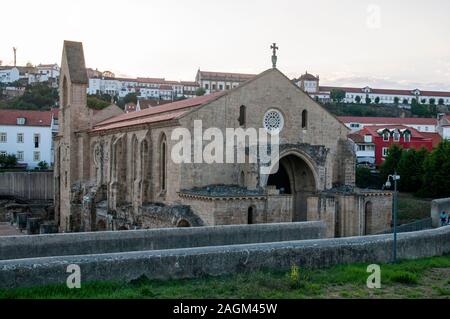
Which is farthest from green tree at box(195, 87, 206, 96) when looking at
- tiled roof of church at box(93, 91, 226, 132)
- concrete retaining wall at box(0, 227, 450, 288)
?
concrete retaining wall at box(0, 227, 450, 288)

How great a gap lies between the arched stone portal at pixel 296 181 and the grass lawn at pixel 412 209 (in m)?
9.61

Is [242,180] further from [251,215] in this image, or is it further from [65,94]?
[65,94]

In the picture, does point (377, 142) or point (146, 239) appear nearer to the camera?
point (146, 239)

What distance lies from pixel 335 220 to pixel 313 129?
7.13 metres

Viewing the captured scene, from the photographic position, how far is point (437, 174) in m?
49.9

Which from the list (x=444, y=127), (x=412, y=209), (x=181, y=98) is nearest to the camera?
(x=412, y=209)

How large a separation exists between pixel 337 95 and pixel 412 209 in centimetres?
10949

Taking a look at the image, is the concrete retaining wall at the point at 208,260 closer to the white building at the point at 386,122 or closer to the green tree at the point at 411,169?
the green tree at the point at 411,169

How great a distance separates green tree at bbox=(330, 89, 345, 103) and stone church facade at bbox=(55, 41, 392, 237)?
116m

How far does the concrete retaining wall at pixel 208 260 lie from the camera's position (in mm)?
12602

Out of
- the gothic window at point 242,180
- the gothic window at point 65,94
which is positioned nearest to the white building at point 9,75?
the gothic window at point 65,94

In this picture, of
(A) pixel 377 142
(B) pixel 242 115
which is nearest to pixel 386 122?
(A) pixel 377 142
